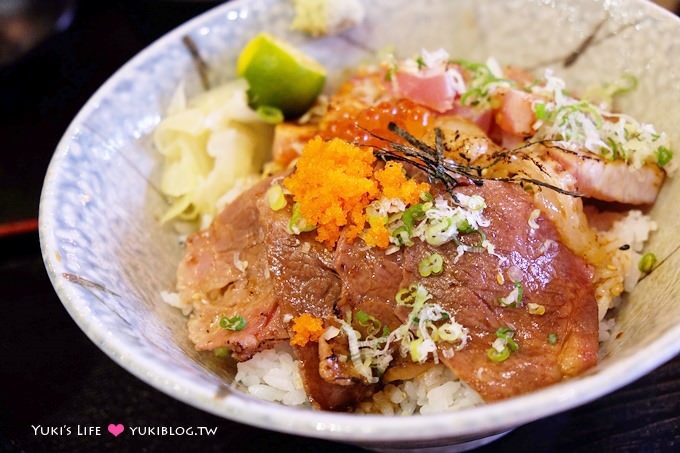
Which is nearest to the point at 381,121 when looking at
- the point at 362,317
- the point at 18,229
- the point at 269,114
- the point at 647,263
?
the point at 269,114

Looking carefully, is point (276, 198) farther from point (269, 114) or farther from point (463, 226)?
point (269, 114)

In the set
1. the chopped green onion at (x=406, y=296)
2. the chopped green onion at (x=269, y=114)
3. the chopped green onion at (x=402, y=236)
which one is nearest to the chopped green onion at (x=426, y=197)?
the chopped green onion at (x=402, y=236)

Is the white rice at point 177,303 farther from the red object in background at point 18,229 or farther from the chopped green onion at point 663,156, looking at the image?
the chopped green onion at point 663,156

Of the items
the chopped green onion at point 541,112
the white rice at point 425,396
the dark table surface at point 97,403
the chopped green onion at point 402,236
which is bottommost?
the dark table surface at point 97,403

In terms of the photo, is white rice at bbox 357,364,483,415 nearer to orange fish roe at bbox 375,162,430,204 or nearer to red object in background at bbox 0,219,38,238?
orange fish roe at bbox 375,162,430,204

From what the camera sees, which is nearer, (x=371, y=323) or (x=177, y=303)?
(x=371, y=323)

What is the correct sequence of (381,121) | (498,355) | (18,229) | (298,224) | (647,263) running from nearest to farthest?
(498,355)
(298,224)
(647,263)
(381,121)
(18,229)
